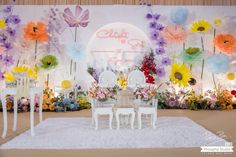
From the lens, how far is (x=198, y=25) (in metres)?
10.7

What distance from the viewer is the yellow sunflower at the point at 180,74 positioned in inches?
418

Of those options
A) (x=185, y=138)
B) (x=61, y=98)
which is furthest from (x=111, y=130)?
(x=61, y=98)

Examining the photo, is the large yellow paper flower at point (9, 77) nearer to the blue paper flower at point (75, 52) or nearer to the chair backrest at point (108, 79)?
the blue paper flower at point (75, 52)

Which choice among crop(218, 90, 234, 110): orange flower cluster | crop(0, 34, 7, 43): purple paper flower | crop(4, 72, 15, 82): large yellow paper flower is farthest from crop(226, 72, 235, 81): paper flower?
crop(0, 34, 7, 43): purple paper flower

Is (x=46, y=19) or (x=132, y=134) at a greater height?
(x=46, y=19)

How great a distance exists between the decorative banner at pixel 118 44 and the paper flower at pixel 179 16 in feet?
2.99

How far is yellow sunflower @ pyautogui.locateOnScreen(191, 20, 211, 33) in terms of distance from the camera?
1069 centimetres

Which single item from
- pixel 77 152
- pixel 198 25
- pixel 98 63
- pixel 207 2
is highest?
pixel 207 2

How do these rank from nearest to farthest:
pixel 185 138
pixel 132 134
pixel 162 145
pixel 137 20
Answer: pixel 162 145
pixel 185 138
pixel 132 134
pixel 137 20

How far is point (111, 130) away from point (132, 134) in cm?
54

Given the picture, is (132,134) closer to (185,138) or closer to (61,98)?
(185,138)

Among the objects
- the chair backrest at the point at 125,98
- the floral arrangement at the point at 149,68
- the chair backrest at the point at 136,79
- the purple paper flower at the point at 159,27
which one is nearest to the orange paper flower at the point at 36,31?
the floral arrangement at the point at 149,68

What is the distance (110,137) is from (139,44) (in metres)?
5.25

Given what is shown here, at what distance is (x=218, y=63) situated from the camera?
10.7 meters
